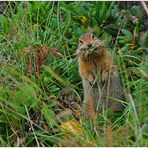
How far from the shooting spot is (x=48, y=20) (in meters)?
6.45

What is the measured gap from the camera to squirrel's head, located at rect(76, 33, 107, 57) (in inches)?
213

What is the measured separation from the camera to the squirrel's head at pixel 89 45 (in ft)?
17.8

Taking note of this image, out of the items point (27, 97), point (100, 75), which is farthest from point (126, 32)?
point (27, 97)

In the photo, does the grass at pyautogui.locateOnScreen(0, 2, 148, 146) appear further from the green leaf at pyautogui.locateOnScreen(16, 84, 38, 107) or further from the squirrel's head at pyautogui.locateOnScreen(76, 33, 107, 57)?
the squirrel's head at pyautogui.locateOnScreen(76, 33, 107, 57)

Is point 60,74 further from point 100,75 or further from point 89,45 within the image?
point 89,45

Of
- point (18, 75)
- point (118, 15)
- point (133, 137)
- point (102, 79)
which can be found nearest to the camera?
point (133, 137)

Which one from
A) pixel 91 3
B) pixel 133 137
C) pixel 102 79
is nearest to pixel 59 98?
pixel 102 79

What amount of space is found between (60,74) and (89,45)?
655mm

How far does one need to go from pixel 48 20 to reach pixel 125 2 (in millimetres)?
1006

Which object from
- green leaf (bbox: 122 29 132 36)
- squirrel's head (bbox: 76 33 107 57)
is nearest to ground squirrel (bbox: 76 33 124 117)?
squirrel's head (bbox: 76 33 107 57)

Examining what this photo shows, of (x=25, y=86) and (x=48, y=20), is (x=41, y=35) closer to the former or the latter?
(x=48, y=20)

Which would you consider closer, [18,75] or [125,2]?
[18,75]

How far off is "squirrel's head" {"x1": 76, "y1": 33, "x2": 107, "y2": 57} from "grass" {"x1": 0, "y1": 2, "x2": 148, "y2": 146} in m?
0.25

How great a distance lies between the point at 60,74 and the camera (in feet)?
19.5
